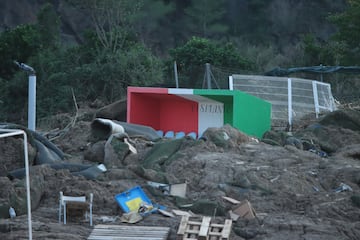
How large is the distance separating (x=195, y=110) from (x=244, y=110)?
4.82 feet

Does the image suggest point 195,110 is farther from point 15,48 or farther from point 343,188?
point 15,48

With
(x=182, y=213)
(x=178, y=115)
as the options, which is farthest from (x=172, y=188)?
(x=178, y=115)

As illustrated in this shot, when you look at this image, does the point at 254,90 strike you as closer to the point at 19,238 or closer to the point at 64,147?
the point at 64,147

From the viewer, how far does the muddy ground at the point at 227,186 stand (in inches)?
466

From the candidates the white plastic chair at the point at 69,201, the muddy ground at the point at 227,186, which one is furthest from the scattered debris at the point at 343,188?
the white plastic chair at the point at 69,201

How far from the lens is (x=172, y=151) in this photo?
1520cm

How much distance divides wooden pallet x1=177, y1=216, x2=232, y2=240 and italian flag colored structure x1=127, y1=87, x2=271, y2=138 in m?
6.74

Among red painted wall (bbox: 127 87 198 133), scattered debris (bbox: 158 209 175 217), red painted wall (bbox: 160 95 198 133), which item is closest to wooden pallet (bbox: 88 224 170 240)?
scattered debris (bbox: 158 209 175 217)

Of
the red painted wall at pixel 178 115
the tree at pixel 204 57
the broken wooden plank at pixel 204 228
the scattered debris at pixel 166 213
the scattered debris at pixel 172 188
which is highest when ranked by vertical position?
the tree at pixel 204 57

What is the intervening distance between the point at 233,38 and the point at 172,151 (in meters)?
38.3

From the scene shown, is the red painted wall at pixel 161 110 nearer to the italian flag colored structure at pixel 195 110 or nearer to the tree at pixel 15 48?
the italian flag colored structure at pixel 195 110

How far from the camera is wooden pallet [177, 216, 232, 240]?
11.2 metres

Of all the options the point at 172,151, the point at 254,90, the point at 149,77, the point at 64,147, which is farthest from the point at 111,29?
the point at 172,151

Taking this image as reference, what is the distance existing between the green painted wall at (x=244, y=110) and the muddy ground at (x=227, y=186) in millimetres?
1693
